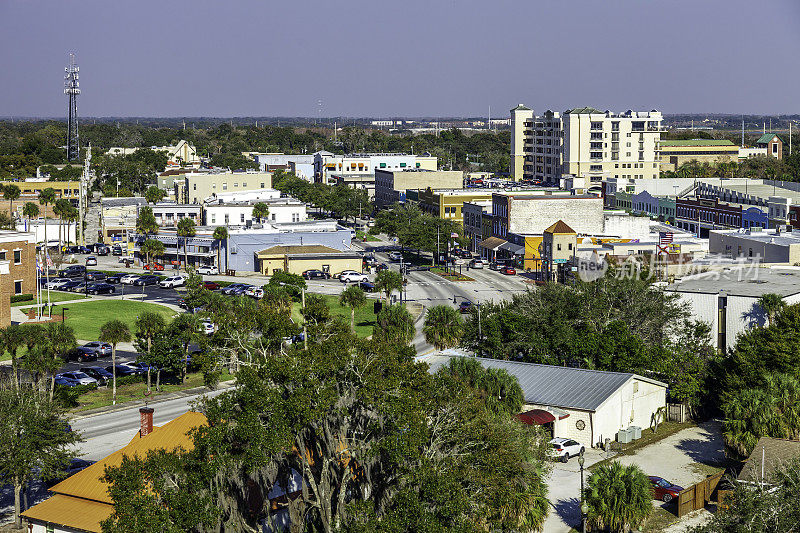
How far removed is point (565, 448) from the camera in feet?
145

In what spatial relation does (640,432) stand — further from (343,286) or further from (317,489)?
(343,286)

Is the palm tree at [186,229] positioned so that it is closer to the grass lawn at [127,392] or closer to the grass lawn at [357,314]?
the grass lawn at [357,314]

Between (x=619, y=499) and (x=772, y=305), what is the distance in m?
26.3

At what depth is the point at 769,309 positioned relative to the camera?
55.9 metres

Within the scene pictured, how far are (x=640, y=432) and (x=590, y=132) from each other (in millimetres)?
135803

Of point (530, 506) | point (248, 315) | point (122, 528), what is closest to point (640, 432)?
point (530, 506)

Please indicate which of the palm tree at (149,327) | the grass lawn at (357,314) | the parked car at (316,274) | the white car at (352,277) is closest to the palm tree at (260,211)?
the parked car at (316,274)

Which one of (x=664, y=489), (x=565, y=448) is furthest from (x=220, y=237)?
(x=664, y=489)

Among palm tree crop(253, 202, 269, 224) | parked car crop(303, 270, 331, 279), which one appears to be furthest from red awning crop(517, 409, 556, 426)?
palm tree crop(253, 202, 269, 224)

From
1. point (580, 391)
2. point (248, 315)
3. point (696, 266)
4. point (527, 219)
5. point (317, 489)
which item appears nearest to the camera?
point (317, 489)

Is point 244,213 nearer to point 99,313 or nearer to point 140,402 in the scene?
point 99,313

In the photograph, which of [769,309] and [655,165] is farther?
[655,165]

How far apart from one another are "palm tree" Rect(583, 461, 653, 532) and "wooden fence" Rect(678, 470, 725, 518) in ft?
12.3

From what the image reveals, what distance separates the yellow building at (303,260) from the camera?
101m
